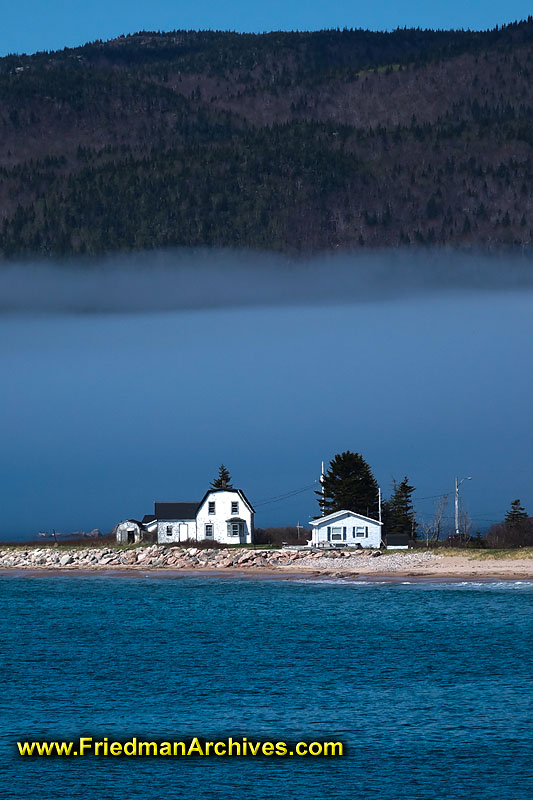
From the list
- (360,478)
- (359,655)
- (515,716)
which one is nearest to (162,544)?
(360,478)

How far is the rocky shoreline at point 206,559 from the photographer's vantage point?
102 meters

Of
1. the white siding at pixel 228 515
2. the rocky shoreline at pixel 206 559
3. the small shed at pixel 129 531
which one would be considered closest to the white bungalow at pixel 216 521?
the white siding at pixel 228 515

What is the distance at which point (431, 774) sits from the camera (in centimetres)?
3762

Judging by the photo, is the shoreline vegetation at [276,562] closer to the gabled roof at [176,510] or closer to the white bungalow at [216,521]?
the white bungalow at [216,521]

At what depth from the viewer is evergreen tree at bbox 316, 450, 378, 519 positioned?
119000mm

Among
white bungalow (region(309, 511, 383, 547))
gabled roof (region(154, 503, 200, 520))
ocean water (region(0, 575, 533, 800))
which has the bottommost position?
ocean water (region(0, 575, 533, 800))

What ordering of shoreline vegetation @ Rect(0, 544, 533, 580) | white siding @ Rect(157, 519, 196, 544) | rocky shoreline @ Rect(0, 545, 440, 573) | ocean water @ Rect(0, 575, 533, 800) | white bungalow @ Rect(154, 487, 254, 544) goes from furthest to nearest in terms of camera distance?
white siding @ Rect(157, 519, 196, 544)
white bungalow @ Rect(154, 487, 254, 544)
rocky shoreline @ Rect(0, 545, 440, 573)
shoreline vegetation @ Rect(0, 544, 533, 580)
ocean water @ Rect(0, 575, 533, 800)

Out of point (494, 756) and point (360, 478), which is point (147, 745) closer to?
point (494, 756)

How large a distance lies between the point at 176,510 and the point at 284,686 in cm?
7286

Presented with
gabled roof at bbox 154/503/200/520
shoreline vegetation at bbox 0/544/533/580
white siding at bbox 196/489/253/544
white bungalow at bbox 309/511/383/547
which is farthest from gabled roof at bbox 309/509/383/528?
gabled roof at bbox 154/503/200/520

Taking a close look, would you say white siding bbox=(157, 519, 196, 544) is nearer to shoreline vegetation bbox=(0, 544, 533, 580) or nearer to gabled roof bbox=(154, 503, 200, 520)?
gabled roof bbox=(154, 503, 200, 520)

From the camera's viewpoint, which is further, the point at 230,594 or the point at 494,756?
the point at 230,594

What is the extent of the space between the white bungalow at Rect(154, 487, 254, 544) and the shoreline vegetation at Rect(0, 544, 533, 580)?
141 inches

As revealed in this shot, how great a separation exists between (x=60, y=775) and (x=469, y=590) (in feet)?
179
